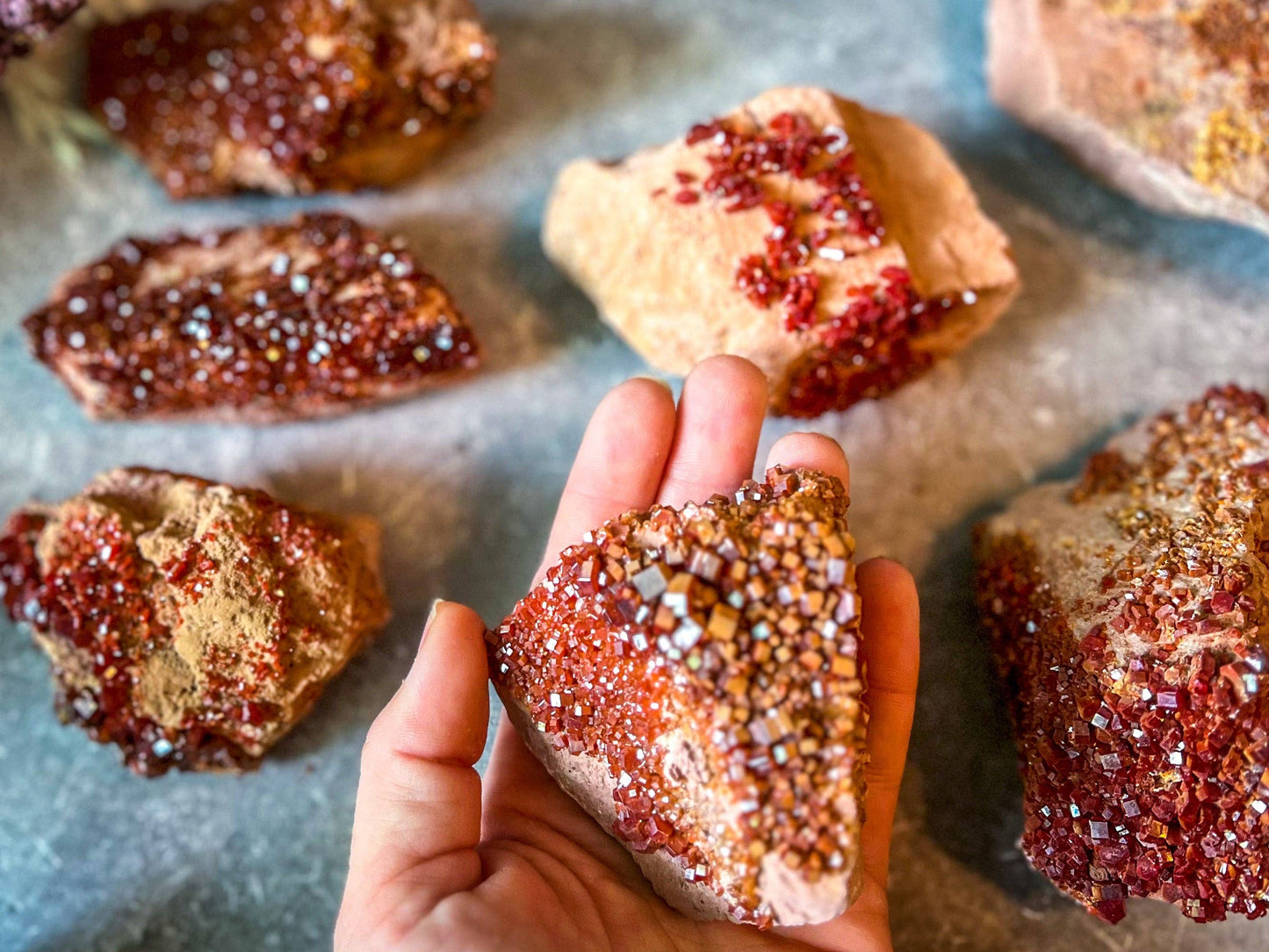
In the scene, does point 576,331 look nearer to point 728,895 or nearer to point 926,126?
point 926,126

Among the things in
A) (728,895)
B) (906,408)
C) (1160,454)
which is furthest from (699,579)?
(1160,454)

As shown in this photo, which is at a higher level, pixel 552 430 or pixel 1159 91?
pixel 1159 91

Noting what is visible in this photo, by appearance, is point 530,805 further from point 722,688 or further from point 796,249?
point 796,249

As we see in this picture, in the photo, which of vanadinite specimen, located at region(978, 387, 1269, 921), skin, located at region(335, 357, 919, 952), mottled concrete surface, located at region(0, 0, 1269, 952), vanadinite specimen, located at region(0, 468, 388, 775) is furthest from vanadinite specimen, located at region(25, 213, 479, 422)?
vanadinite specimen, located at region(978, 387, 1269, 921)

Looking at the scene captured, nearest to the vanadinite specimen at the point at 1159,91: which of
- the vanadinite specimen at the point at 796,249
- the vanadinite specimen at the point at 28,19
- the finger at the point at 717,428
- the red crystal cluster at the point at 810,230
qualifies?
the vanadinite specimen at the point at 796,249

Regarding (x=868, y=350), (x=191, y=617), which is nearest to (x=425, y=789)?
(x=191, y=617)

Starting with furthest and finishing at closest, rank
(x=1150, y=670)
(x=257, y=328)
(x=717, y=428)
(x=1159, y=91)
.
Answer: (x=1159, y=91) < (x=257, y=328) < (x=717, y=428) < (x=1150, y=670)
